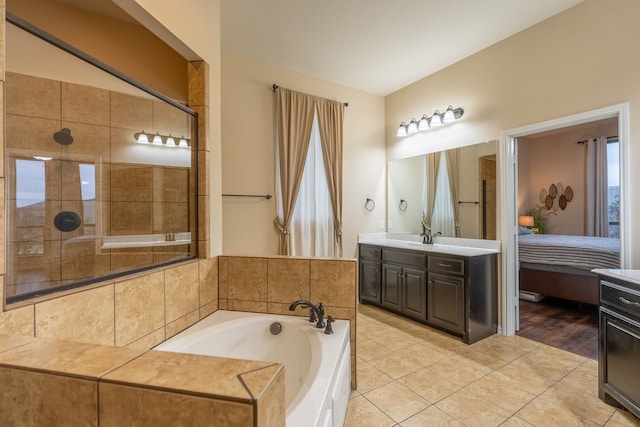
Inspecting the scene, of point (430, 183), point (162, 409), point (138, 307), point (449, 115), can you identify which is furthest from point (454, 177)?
point (162, 409)

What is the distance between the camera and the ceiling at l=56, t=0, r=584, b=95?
233 centimetres

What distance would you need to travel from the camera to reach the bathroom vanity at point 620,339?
1.59m

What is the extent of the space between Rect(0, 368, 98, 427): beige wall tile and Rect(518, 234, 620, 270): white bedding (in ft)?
14.2

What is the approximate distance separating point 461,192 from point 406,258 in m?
1.00

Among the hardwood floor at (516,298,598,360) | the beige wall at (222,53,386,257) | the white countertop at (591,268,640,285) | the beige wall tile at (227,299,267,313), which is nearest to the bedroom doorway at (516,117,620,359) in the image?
the hardwood floor at (516,298,598,360)

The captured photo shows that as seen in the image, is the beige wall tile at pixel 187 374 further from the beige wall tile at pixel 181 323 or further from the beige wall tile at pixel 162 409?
the beige wall tile at pixel 181 323

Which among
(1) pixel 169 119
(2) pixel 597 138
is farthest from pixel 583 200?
(1) pixel 169 119

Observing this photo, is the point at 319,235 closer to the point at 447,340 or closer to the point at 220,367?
the point at 447,340

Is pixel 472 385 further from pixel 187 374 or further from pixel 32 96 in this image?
pixel 32 96

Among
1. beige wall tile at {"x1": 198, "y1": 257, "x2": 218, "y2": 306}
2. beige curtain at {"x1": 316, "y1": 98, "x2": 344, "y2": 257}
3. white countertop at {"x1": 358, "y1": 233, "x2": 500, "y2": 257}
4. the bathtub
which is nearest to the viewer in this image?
the bathtub

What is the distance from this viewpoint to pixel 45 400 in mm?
556

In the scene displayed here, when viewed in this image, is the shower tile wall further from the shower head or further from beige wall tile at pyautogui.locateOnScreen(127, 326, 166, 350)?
beige wall tile at pyautogui.locateOnScreen(127, 326, 166, 350)

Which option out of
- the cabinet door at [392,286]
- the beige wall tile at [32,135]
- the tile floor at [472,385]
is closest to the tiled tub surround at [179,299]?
the tile floor at [472,385]

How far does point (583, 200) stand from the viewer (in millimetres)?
5473
